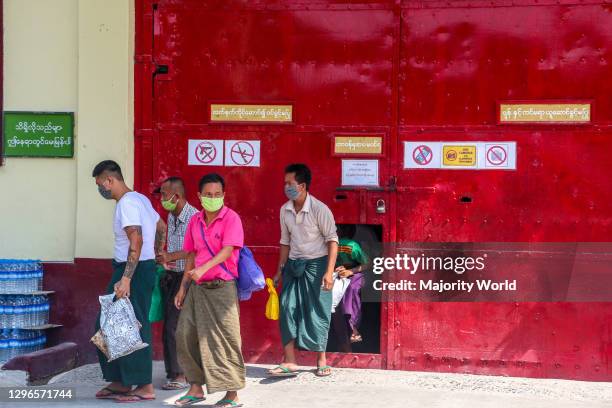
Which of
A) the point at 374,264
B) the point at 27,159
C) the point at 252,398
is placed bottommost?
the point at 252,398

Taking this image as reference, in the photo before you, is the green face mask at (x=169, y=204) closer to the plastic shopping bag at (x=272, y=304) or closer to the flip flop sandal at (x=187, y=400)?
the plastic shopping bag at (x=272, y=304)

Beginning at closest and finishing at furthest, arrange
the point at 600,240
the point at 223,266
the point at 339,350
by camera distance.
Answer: the point at 223,266, the point at 600,240, the point at 339,350

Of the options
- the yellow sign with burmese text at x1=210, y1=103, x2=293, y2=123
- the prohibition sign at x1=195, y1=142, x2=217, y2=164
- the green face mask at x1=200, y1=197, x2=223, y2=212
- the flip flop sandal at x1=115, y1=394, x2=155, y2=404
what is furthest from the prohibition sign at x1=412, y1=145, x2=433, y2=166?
the flip flop sandal at x1=115, y1=394, x2=155, y2=404

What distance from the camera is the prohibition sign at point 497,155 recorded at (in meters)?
7.77

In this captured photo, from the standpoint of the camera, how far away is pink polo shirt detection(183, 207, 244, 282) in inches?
262

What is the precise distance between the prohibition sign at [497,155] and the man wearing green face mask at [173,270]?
8.01 feet

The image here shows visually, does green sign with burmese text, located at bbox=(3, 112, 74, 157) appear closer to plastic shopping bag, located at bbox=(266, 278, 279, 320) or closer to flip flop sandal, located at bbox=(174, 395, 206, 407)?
plastic shopping bag, located at bbox=(266, 278, 279, 320)

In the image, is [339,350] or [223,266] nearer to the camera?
[223,266]

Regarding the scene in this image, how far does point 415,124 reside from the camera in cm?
787

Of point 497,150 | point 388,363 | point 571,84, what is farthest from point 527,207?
point 388,363

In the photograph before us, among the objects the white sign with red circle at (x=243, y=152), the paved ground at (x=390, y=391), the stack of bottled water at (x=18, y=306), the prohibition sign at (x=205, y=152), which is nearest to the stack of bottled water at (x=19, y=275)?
the stack of bottled water at (x=18, y=306)

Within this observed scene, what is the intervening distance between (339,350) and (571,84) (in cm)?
292

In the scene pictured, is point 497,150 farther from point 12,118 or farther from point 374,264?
point 12,118

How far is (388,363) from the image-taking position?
793 centimetres
